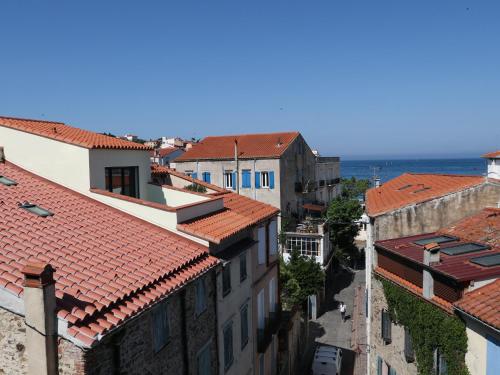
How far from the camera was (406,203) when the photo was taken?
19094 millimetres

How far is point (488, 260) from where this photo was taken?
14.0 meters

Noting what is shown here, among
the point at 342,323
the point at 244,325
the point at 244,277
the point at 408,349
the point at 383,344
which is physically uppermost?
the point at 244,277

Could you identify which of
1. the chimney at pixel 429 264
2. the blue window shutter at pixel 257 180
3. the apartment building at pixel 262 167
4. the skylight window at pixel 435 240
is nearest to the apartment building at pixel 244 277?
the chimney at pixel 429 264

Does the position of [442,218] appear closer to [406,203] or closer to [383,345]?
[406,203]

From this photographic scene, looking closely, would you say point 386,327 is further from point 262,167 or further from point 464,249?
point 262,167

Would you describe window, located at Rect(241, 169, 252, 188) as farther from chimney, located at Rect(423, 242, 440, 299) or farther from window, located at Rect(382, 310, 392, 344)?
chimney, located at Rect(423, 242, 440, 299)

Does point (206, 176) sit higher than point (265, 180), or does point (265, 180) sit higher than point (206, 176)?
point (206, 176)

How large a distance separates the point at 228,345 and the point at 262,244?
5.29 metres

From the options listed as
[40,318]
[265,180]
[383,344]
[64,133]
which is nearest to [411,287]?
[383,344]

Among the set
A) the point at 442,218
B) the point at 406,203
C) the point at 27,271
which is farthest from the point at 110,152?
the point at 442,218

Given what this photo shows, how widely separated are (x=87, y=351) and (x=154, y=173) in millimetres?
13667

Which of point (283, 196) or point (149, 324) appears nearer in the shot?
point (149, 324)

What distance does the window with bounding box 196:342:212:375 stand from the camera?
12.3 meters

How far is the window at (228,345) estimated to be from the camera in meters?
14.5
